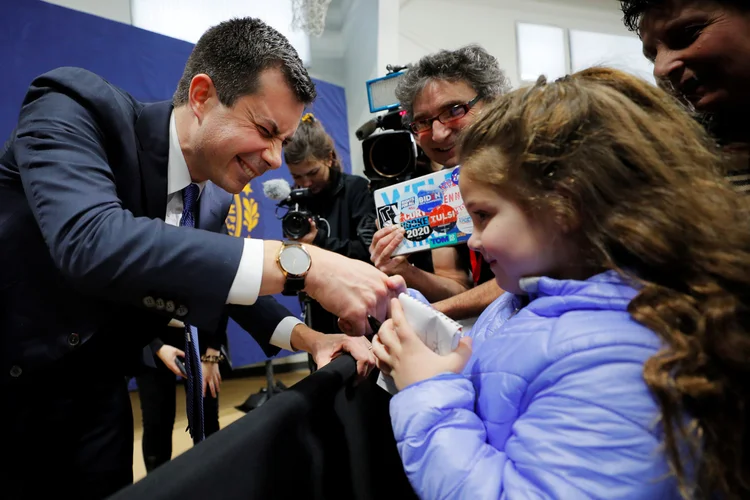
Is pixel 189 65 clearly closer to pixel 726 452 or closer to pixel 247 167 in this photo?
pixel 247 167

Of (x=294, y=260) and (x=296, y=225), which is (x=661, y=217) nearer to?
(x=294, y=260)

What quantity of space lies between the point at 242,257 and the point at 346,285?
0.17 m

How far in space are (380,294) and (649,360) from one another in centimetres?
39

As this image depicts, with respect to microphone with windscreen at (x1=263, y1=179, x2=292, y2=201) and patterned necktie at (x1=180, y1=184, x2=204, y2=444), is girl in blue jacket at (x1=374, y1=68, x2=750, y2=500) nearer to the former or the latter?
patterned necktie at (x1=180, y1=184, x2=204, y2=444)

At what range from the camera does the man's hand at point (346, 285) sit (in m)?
0.77

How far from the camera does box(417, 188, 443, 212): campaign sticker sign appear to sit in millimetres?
1155

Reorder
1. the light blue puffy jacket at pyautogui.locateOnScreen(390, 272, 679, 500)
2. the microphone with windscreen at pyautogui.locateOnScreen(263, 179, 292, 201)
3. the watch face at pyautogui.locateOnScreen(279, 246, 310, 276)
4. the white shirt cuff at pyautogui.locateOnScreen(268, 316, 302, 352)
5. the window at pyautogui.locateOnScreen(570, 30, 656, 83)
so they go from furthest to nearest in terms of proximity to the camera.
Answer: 1. the window at pyautogui.locateOnScreen(570, 30, 656, 83)
2. the microphone with windscreen at pyautogui.locateOnScreen(263, 179, 292, 201)
3. the white shirt cuff at pyautogui.locateOnScreen(268, 316, 302, 352)
4. the watch face at pyautogui.locateOnScreen(279, 246, 310, 276)
5. the light blue puffy jacket at pyautogui.locateOnScreen(390, 272, 679, 500)

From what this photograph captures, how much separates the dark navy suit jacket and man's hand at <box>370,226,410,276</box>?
1.69 feet

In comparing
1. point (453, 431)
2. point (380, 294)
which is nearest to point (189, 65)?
point (380, 294)

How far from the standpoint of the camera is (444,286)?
135cm

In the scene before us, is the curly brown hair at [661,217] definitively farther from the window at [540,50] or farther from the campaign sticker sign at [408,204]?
the window at [540,50]

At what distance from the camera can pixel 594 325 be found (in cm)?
54

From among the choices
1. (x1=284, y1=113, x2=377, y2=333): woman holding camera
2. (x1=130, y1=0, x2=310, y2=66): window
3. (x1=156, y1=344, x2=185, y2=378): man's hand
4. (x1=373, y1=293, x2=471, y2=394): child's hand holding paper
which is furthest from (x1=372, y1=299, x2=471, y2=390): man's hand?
(x1=130, y1=0, x2=310, y2=66): window

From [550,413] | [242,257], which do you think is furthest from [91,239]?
[550,413]
